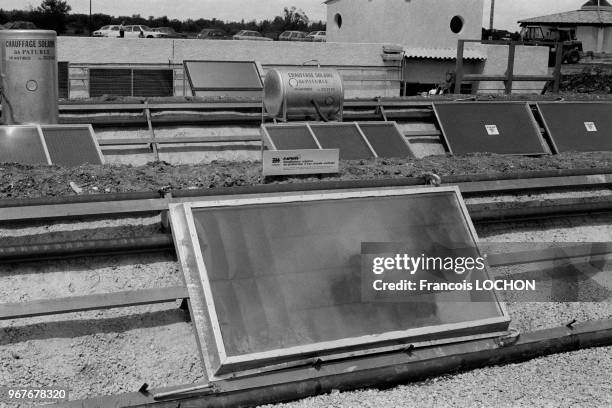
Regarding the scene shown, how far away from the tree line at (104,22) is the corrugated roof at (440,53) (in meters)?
31.8

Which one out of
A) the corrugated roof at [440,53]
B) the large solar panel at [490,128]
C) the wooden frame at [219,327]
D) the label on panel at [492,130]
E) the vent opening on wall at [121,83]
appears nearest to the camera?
the wooden frame at [219,327]

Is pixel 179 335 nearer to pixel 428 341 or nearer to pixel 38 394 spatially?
pixel 38 394

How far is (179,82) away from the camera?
25.3 meters

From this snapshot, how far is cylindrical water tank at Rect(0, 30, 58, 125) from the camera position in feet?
40.3

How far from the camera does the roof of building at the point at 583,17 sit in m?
69.8

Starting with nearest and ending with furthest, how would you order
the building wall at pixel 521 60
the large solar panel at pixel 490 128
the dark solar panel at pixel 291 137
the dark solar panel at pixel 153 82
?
the dark solar panel at pixel 291 137 < the large solar panel at pixel 490 128 < the dark solar panel at pixel 153 82 < the building wall at pixel 521 60

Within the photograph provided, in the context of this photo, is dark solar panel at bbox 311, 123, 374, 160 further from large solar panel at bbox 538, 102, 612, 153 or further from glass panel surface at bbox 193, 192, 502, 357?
glass panel surface at bbox 193, 192, 502, 357

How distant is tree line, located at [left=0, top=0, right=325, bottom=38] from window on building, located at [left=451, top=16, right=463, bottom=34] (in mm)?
30422

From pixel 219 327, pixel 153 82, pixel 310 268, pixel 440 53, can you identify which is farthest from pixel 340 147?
pixel 440 53

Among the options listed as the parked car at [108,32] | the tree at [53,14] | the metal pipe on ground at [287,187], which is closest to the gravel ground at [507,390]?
the metal pipe on ground at [287,187]

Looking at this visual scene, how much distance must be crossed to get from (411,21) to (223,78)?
14719 millimetres

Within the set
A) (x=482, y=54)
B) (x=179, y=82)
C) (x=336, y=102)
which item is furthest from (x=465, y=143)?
(x=482, y=54)

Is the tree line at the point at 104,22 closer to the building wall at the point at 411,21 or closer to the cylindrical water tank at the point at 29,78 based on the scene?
the building wall at the point at 411,21

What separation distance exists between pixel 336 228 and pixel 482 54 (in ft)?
87.8
